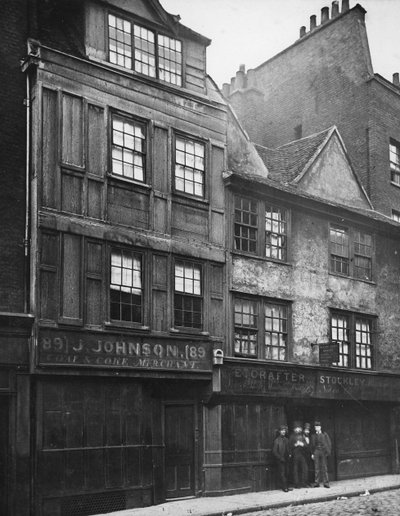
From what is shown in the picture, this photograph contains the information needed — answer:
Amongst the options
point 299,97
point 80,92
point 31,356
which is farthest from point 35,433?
point 299,97

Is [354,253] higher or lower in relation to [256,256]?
higher

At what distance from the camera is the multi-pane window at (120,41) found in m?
17.6

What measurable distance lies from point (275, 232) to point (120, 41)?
6.95m

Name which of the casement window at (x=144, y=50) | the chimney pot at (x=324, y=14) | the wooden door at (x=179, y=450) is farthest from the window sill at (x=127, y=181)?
the chimney pot at (x=324, y=14)

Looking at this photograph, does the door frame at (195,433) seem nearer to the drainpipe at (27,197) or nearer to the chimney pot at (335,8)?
the drainpipe at (27,197)

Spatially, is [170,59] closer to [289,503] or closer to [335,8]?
[289,503]

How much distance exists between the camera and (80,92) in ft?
54.3

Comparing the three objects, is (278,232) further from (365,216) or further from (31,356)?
(31,356)

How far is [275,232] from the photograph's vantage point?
21.3 meters

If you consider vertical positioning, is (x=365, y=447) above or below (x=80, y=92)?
below

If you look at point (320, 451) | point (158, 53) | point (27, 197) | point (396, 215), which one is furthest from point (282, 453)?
point (396, 215)

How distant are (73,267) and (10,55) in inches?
186

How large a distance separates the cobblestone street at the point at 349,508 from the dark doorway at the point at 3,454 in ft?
16.9

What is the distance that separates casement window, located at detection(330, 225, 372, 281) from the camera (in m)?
23.3
